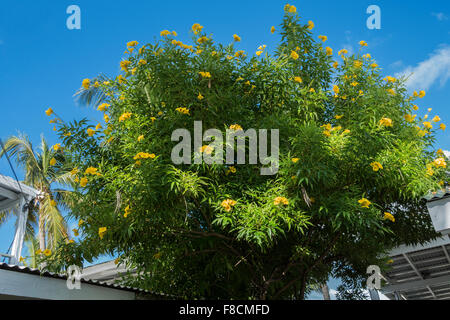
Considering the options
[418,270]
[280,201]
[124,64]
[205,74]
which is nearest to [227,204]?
[280,201]

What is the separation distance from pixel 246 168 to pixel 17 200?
17.9ft

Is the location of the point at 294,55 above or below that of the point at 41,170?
below

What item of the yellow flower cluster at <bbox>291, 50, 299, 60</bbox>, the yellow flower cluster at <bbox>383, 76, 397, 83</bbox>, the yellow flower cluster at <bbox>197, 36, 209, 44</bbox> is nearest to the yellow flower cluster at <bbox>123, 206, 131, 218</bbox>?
the yellow flower cluster at <bbox>197, 36, 209, 44</bbox>

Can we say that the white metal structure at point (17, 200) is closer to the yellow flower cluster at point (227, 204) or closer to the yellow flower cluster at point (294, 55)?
the yellow flower cluster at point (227, 204)

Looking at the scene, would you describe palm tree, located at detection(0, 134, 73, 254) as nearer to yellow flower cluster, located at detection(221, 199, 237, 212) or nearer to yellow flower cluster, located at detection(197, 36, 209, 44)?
yellow flower cluster, located at detection(197, 36, 209, 44)

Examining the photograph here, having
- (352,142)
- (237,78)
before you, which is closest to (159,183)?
(237,78)

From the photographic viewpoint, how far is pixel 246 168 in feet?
14.4

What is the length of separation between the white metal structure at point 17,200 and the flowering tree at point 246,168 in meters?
2.95

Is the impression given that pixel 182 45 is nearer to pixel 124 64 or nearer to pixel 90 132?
pixel 124 64

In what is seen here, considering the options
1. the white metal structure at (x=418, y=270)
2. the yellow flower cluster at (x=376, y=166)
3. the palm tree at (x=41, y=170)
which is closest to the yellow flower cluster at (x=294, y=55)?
the yellow flower cluster at (x=376, y=166)

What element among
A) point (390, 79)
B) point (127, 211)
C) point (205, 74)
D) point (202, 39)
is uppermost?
point (202, 39)

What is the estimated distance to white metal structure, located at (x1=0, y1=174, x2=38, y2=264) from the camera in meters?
7.28
